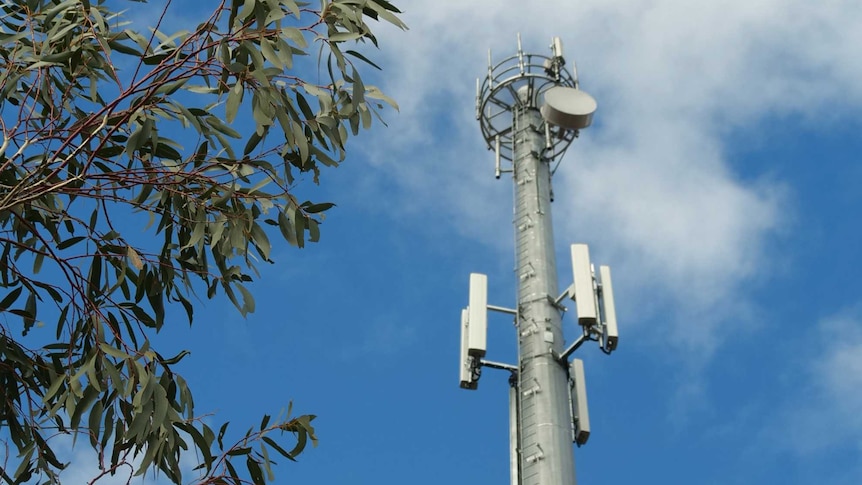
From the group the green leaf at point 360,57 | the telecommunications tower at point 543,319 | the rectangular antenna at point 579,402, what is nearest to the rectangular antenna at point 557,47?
the telecommunications tower at point 543,319

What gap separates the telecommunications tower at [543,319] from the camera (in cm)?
1528

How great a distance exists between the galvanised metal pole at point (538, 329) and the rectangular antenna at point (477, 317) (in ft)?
2.29

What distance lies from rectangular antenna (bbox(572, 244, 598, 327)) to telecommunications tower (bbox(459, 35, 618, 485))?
0.02 meters

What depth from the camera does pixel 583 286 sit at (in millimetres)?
15781

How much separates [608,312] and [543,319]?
1.37 meters

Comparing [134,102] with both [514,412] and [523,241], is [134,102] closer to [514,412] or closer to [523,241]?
[514,412]

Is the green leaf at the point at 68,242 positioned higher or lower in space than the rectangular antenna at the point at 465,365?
lower

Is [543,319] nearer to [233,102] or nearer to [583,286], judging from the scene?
[583,286]

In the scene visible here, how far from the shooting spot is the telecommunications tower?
1528 centimetres

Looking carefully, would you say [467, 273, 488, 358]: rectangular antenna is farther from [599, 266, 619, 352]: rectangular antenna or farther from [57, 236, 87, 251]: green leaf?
[57, 236, 87, 251]: green leaf

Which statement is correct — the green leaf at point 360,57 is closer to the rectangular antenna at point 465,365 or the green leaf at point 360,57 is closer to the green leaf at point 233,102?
the green leaf at point 233,102

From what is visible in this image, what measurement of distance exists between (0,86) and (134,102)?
1.09m

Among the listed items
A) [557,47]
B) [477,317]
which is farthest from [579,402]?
[557,47]

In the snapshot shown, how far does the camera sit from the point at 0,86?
5699 mm
